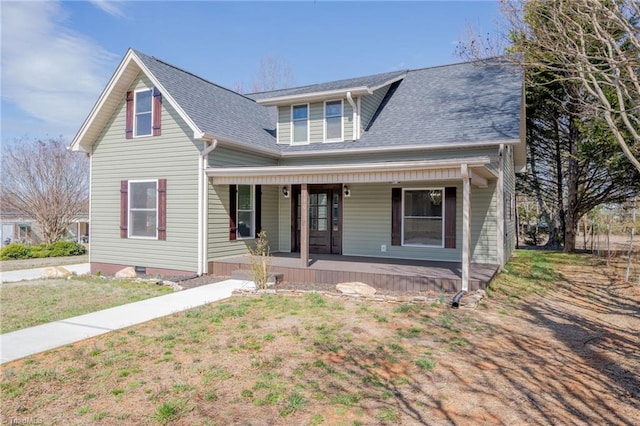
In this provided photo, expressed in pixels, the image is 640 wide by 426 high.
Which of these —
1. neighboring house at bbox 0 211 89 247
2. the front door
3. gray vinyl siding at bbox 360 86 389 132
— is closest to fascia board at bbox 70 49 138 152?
the front door

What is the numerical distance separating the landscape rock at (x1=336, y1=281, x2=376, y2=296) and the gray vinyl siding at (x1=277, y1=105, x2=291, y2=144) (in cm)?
592

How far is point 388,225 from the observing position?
35.4 ft

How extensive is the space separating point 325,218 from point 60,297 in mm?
6731

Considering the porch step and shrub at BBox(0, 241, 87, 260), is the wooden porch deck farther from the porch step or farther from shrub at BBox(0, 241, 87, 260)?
shrub at BBox(0, 241, 87, 260)

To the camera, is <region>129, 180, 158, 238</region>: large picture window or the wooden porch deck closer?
the wooden porch deck

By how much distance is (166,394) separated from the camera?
11.7ft

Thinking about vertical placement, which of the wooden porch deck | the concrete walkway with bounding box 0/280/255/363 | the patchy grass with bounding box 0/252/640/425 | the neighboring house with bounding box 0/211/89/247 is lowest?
the patchy grass with bounding box 0/252/640/425

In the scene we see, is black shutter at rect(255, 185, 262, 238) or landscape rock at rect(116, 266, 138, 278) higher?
black shutter at rect(255, 185, 262, 238)

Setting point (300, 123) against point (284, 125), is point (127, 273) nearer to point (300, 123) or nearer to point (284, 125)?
point (284, 125)

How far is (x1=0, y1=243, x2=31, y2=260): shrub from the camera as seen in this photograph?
14962 mm

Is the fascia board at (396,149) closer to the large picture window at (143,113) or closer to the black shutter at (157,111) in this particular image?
the black shutter at (157,111)

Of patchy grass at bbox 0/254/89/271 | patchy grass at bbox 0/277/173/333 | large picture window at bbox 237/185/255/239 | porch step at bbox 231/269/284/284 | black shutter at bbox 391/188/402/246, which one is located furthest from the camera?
patchy grass at bbox 0/254/89/271

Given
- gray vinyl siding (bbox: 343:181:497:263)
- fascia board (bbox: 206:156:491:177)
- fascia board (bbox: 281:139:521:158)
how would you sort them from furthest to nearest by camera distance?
gray vinyl siding (bbox: 343:181:497:263), fascia board (bbox: 281:139:521:158), fascia board (bbox: 206:156:491:177)

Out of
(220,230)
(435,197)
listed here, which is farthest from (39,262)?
(435,197)
